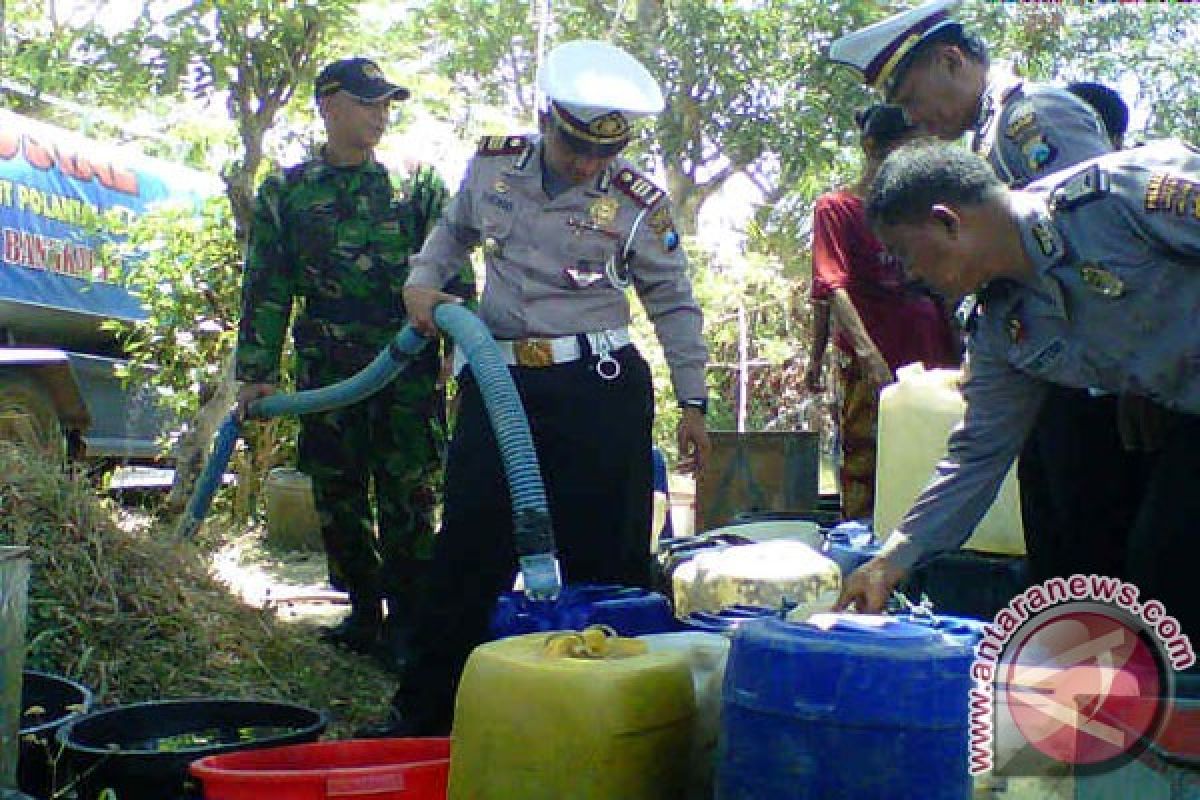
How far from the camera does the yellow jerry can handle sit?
7.97ft

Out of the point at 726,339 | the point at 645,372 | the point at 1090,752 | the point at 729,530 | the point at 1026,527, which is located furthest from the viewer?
the point at 726,339

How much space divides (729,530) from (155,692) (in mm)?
1980

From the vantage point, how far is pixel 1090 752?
208cm

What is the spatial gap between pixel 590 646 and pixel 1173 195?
1.33m

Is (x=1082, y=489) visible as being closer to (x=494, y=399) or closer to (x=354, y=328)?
(x=494, y=399)

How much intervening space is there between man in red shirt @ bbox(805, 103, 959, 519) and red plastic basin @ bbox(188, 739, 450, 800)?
2.95m

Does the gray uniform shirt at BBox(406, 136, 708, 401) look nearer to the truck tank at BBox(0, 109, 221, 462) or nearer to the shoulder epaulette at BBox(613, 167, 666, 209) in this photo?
the shoulder epaulette at BBox(613, 167, 666, 209)

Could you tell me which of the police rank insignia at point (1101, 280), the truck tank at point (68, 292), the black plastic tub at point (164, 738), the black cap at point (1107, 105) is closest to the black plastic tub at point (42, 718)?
the black plastic tub at point (164, 738)

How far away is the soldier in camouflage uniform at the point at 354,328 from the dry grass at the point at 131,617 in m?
0.64

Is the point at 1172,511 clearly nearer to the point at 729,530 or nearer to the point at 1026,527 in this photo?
the point at 1026,527

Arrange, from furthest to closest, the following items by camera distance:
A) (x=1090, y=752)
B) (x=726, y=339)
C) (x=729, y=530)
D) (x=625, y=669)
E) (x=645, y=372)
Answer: (x=726, y=339) → (x=729, y=530) → (x=645, y=372) → (x=625, y=669) → (x=1090, y=752)

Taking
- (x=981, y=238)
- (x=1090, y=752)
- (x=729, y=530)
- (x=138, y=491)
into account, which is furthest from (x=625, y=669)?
(x=138, y=491)

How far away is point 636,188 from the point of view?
3.93 m

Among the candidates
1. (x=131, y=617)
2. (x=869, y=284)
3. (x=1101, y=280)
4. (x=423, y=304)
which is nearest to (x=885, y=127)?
(x=869, y=284)
